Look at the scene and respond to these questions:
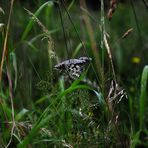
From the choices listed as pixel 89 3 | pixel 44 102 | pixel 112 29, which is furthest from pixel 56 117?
pixel 89 3

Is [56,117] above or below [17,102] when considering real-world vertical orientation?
above

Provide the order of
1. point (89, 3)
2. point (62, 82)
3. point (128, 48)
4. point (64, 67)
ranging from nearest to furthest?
1. point (64, 67)
2. point (62, 82)
3. point (128, 48)
4. point (89, 3)

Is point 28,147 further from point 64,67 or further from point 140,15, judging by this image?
point 140,15

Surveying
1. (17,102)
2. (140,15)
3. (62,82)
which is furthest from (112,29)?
(62,82)

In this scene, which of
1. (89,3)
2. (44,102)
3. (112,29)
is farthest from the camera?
(89,3)

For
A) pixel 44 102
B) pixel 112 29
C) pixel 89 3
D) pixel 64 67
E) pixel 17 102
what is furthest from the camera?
pixel 89 3

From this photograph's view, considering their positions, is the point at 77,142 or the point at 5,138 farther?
the point at 5,138

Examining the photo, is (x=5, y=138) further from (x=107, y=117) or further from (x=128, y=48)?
(x=128, y=48)

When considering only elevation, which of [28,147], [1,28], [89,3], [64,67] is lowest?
[89,3]

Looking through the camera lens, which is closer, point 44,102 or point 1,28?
point 1,28
